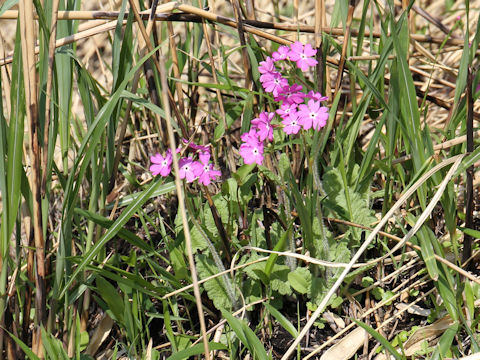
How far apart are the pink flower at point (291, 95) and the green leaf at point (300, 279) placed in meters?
0.33

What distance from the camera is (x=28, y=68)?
3.28 feet

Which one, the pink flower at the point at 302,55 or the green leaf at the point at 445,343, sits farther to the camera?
the pink flower at the point at 302,55

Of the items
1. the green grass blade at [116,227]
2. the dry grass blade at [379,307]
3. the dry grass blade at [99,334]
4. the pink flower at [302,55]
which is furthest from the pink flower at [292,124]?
the dry grass blade at [99,334]

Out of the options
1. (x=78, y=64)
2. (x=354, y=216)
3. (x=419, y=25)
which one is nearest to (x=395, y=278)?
(x=354, y=216)

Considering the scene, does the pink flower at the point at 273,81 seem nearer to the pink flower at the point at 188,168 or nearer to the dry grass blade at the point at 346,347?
the pink flower at the point at 188,168

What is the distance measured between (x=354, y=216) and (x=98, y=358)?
63 cm

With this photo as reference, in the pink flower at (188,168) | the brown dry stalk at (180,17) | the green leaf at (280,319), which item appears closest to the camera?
the pink flower at (188,168)

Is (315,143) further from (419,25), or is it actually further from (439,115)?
(419,25)

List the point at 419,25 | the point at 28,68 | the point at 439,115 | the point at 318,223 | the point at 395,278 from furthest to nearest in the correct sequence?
the point at 419,25 < the point at 439,115 < the point at 395,278 < the point at 318,223 < the point at 28,68

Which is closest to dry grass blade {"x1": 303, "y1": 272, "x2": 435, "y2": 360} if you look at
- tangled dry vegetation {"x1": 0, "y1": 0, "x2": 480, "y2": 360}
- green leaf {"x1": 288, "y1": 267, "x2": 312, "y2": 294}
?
tangled dry vegetation {"x1": 0, "y1": 0, "x2": 480, "y2": 360}

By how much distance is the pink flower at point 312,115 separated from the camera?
104cm

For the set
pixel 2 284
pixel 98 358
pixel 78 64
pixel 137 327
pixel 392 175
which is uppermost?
pixel 78 64

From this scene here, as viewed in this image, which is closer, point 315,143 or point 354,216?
point 315,143

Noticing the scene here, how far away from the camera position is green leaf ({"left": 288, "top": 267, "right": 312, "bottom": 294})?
1155 millimetres
